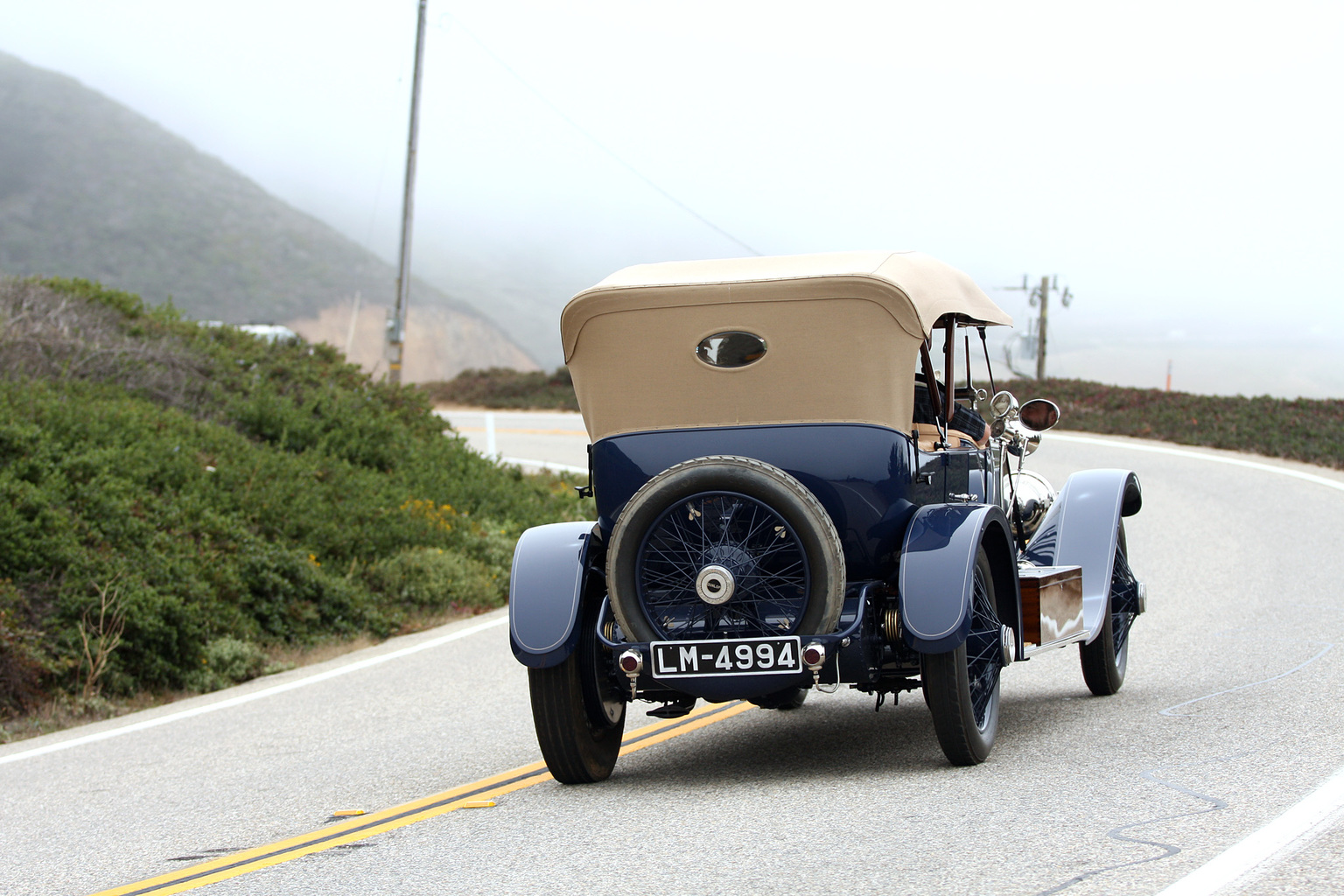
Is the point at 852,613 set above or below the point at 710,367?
below

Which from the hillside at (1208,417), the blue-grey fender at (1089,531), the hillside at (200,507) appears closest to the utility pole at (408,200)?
the hillside at (1208,417)

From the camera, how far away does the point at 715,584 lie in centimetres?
521

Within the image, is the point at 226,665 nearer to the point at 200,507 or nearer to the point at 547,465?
the point at 200,507

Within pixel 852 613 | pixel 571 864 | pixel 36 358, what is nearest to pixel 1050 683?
pixel 852 613

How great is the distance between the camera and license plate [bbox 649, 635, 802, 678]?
5.14m

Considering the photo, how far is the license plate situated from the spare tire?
109mm

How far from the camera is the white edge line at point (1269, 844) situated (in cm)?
362

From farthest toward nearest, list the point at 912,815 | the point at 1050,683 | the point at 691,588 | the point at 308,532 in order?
1. the point at 308,532
2. the point at 1050,683
3. the point at 691,588
4. the point at 912,815

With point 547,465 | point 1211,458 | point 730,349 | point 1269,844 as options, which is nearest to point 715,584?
point 730,349

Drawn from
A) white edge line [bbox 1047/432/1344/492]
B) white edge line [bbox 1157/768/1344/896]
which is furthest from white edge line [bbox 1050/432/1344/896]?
white edge line [bbox 1047/432/1344/492]

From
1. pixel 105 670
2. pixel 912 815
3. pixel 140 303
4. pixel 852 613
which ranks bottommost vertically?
pixel 105 670

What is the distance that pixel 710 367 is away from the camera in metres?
5.54

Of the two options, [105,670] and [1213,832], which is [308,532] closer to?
[105,670]

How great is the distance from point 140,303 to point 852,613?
15.7 metres
